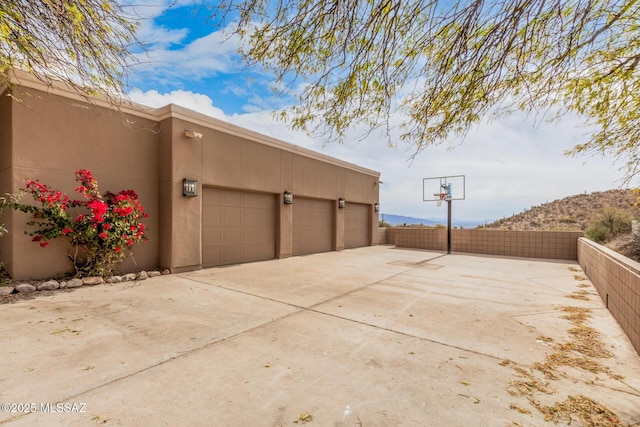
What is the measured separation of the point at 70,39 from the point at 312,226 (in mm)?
8488

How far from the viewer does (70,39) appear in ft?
10.2

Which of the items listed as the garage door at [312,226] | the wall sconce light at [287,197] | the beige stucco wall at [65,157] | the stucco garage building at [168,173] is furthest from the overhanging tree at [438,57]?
the garage door at [312,226]

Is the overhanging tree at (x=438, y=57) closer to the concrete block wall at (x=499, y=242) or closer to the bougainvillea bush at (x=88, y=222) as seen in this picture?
the bougainvillea bush at (x=88, y=222)

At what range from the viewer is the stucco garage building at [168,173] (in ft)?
16.7

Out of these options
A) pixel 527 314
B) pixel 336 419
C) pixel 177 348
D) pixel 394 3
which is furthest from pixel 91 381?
pixel 527 314

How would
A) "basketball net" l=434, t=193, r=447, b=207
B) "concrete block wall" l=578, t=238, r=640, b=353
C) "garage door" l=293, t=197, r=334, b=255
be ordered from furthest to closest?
"basketball net" l=434, t=193, r=447, b=207
"garage door" l=293, t=197, r=334, b=255
"concrete block wall" l=578, t=238, r=640, b=353

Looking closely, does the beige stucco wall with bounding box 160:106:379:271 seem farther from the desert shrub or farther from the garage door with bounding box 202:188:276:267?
the desert shrub

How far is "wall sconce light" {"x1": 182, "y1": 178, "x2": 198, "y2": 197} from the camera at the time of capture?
6649 millimetres

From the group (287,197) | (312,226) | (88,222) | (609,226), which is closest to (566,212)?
(609,226)

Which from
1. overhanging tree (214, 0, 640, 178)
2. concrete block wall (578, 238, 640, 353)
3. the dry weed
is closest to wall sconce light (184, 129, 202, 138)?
overhanging tree (214, 0, 640, 178)

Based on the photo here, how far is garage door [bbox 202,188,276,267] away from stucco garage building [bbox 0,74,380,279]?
28mm

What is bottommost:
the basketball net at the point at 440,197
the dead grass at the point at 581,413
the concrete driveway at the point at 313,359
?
the concrete driveway at the point at 313,359

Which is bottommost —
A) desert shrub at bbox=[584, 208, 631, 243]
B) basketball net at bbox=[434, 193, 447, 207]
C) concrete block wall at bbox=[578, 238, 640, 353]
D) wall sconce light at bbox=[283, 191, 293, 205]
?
concrete block wall at bbox=[578, 238, 640, 353]

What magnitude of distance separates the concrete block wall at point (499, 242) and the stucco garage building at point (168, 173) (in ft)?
16.9
